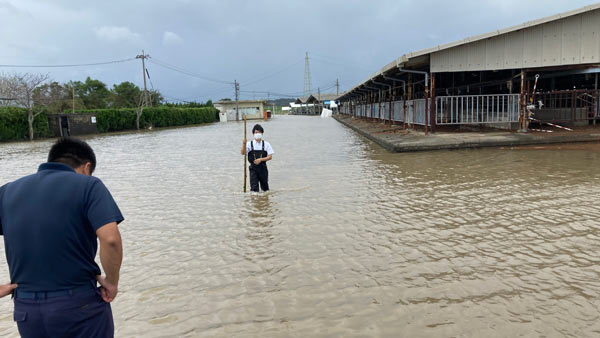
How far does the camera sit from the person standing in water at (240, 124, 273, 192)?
811 cm

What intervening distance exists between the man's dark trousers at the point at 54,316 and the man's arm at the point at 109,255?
12 centimetres

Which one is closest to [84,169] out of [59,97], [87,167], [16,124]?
[87,167]

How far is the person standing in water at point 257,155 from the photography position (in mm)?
8109

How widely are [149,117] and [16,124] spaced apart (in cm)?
1754

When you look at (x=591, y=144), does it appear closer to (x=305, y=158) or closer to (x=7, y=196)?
(x=305, y=158)

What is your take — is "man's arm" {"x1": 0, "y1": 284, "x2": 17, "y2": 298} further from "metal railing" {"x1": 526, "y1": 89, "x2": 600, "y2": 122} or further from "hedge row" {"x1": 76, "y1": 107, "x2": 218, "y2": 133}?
"hedge row" {"x1": 76, "y1": 107, "x2": 218, "y2": 133}

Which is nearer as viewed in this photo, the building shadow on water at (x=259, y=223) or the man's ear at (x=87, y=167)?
the man's ear at (x=87, y=167)

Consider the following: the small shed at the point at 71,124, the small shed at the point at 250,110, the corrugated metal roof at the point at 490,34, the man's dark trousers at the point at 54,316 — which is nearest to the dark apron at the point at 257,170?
the man's dark trousers at the point at 54,316

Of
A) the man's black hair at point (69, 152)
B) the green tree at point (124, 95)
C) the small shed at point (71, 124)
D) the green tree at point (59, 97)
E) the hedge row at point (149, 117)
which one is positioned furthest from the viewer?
the green tree at point (124, 95)

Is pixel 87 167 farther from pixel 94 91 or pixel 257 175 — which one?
pixel 94 91

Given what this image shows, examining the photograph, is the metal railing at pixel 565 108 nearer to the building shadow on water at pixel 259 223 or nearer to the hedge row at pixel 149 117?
the building shadow on water at pixel 259 223

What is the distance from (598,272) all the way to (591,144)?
450 inches

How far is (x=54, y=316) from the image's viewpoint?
6.73 ft

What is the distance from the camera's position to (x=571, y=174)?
8688mm
